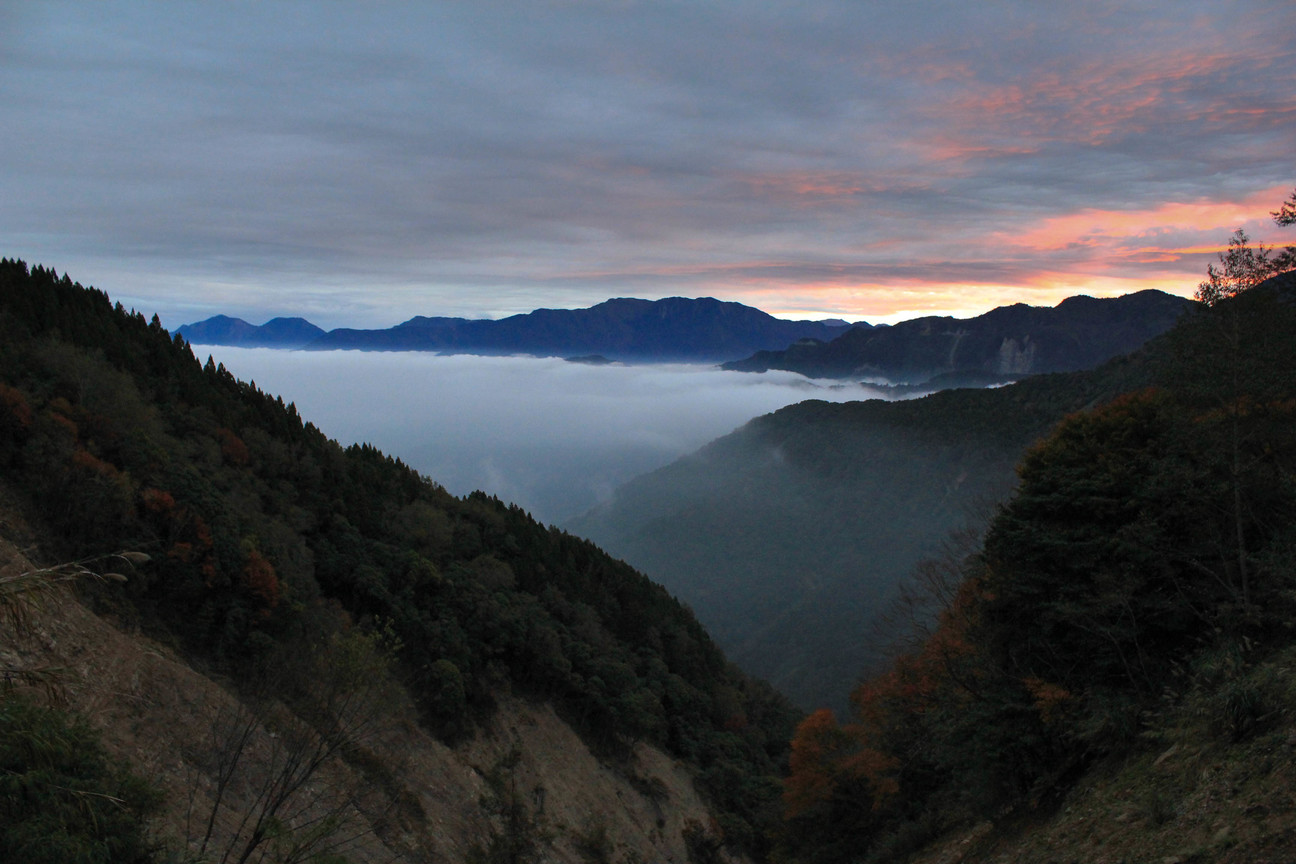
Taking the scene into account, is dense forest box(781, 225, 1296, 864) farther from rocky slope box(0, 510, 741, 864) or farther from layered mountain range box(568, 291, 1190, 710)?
layered mountain range box(568, 291, 1190, 710)

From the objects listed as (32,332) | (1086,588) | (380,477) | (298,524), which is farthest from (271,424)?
(1086,588)

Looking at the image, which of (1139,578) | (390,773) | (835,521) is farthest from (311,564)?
(835,521)

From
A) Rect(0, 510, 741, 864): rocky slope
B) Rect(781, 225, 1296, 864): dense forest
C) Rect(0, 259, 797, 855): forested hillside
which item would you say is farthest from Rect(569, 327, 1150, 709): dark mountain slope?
Rect(781, 225, 1296, 864): dense forest

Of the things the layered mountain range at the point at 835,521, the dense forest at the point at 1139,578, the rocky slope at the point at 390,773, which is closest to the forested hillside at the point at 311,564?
the rocky slope at the point at 390,773

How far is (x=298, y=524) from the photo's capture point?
30.2 metres

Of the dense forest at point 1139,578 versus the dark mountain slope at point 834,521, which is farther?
the dark mountain slope at point 834,521

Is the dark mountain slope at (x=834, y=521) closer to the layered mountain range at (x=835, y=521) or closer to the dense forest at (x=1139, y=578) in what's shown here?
the layered mountain range at (x=835, y=521)

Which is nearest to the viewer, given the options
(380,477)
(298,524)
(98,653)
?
(98,653)

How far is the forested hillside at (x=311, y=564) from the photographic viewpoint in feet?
65.0

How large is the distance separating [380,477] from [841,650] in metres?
72.6

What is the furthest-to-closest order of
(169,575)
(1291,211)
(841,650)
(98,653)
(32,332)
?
1. (841,650)
2. (32,332)
3. (169,575)
4. (98,653)
5. (1291,211)

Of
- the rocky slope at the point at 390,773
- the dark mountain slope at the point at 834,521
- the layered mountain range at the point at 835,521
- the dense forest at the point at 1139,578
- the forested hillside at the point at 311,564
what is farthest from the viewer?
the dark mountain slope at the point at 834,521

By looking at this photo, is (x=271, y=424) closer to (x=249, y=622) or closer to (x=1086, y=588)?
(x=249, y=622)

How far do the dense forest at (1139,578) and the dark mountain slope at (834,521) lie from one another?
207 ft
